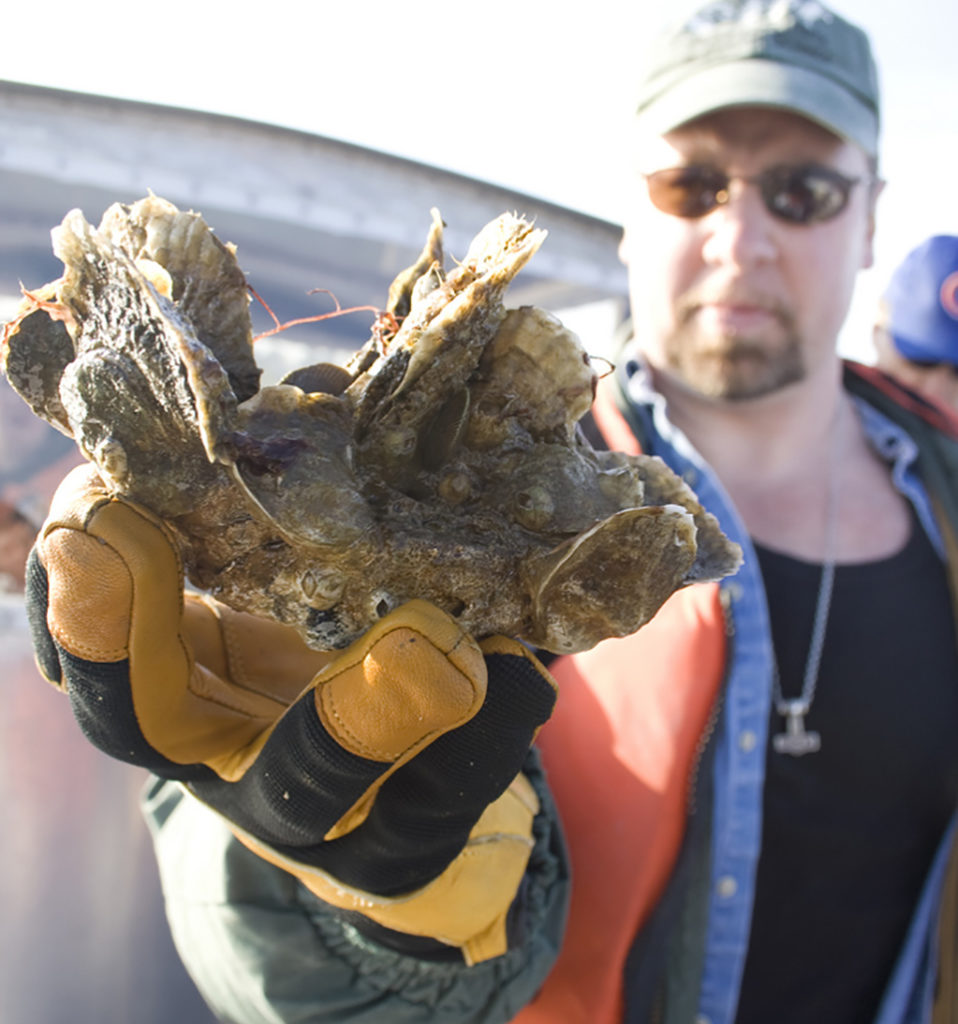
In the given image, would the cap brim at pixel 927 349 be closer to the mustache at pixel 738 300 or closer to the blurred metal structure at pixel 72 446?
the mustache at pixel 738 300

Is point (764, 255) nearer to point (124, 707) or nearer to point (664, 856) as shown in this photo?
A: point (664, 856)

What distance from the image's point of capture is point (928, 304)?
4918 millimetres

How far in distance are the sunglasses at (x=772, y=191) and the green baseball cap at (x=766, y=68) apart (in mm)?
163

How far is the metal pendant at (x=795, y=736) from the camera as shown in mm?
2307

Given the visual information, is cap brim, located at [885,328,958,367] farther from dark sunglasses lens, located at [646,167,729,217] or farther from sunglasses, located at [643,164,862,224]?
dark sunglasses lens, located at [646,167,729,217]

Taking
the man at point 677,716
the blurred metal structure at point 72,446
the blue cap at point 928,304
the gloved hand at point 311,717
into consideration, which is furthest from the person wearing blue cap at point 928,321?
the gloved hand at point 311,717

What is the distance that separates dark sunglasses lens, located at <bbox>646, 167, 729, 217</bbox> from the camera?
274 cm

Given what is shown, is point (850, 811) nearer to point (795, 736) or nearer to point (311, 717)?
point (795, 736)

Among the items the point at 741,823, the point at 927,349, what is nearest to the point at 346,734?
the point at 741,823

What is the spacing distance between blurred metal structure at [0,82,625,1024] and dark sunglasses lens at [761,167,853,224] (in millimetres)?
1527

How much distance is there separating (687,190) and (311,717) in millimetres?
2366

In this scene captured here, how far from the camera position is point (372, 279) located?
13.1 feet

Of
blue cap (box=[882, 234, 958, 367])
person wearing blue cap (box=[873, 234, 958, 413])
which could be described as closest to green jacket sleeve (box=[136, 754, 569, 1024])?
person wearing blue cap (box=[873, 234, 958, 413])

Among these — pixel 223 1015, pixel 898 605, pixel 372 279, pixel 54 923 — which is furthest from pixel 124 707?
pixel 372 279
